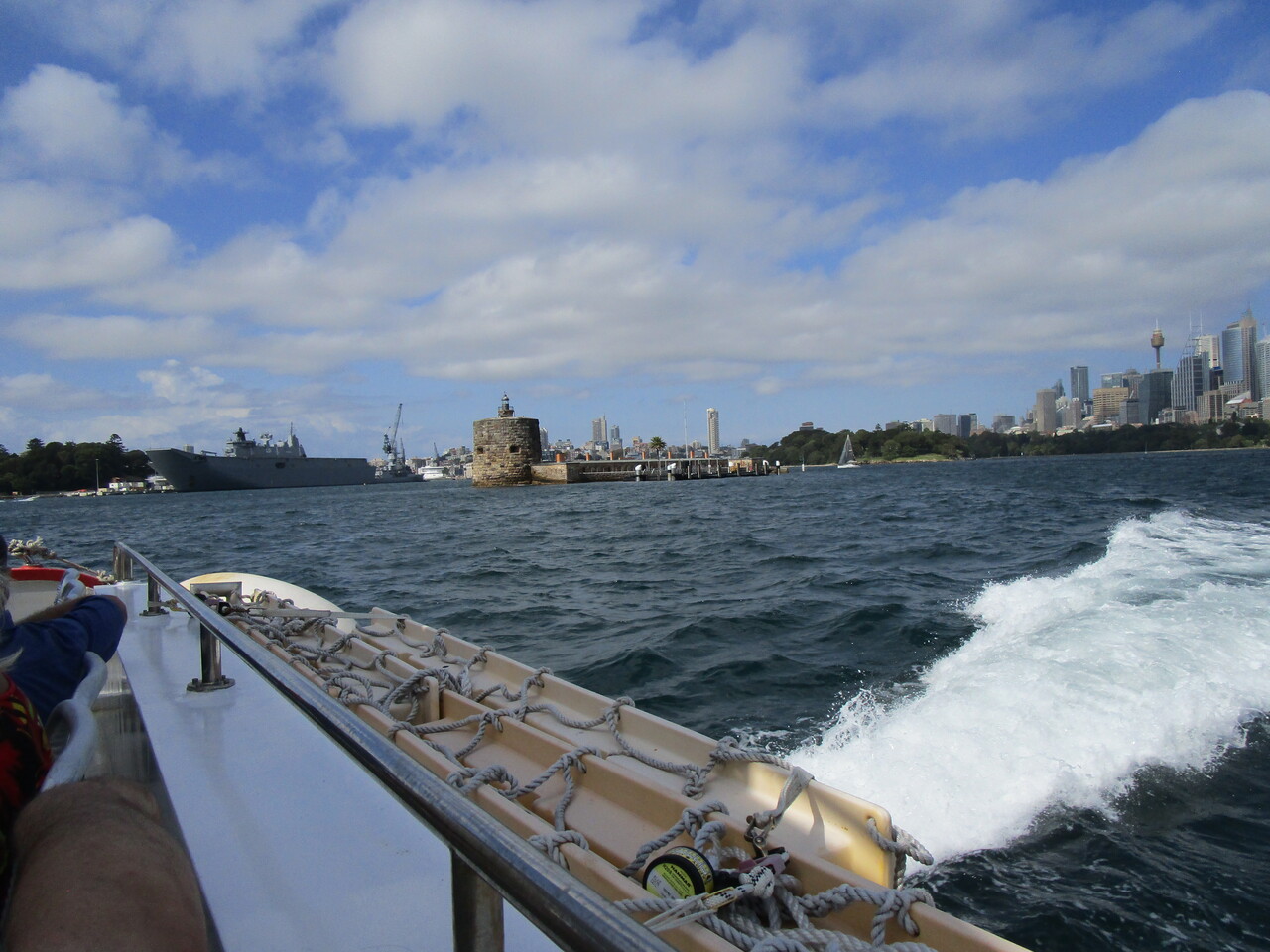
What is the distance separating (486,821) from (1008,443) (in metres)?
144

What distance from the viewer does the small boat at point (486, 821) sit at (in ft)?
2.50

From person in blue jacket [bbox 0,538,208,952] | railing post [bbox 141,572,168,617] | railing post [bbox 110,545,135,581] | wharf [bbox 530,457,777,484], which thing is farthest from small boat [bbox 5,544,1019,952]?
wharf [bbox 530,457,777,484]

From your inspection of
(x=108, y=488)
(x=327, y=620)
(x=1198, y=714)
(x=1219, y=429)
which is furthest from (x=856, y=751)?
(x=1219, y=429)

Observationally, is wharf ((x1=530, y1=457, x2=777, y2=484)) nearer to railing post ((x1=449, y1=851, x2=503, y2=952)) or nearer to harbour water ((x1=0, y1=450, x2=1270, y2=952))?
harbour water ((x1=0, y1=450, x2=1270, y2=952))

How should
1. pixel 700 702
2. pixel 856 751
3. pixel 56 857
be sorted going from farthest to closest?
1. pixel 700 702
2. pixel 856 751
3. pixel 56 857

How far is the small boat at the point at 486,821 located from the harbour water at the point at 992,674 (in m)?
1.27

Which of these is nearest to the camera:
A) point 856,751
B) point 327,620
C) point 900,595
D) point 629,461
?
point 856,751

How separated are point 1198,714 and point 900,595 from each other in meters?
3.98

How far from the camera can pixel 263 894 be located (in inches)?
46.4

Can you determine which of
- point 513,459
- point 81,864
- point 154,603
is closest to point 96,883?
point 81,864

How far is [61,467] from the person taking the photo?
81938 millimetres

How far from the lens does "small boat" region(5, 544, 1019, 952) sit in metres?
0.76

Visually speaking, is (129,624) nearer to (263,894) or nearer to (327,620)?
(327,620)

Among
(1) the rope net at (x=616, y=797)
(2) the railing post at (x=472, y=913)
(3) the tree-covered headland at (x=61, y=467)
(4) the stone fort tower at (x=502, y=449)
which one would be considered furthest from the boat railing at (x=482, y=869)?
(3) the tree-covered headland at (x=61, y=467)
